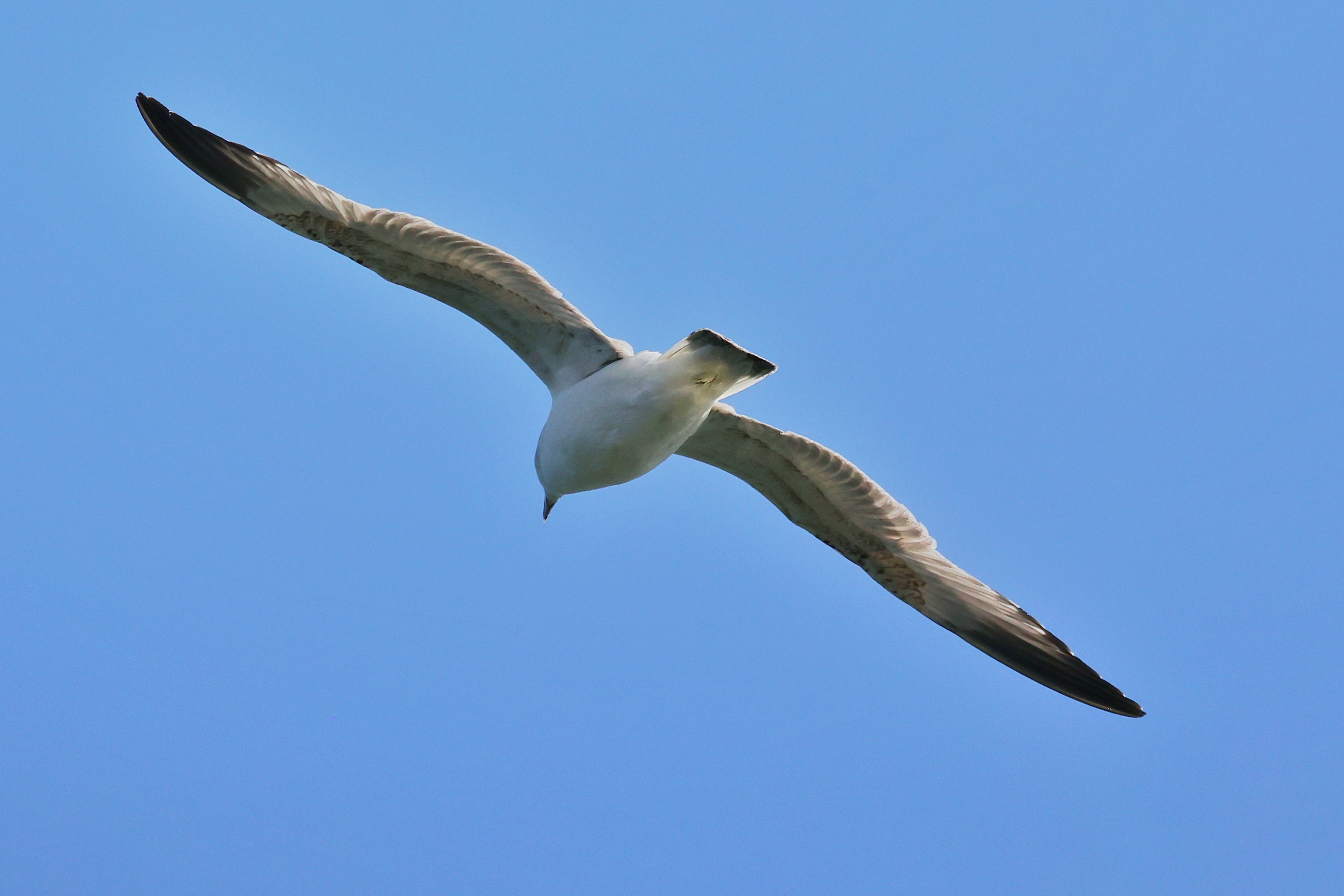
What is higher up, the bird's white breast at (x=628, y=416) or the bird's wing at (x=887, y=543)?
the bird's wing at (x=887, y=543)

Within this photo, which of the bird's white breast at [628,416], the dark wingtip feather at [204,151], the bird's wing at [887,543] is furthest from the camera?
the bird's wing at [887,543]

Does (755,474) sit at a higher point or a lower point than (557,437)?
higher

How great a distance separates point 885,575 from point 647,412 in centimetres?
276

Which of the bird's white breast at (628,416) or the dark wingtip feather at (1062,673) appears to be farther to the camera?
the dark wingtip feather at (1062,673)

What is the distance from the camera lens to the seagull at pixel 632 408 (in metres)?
8.57

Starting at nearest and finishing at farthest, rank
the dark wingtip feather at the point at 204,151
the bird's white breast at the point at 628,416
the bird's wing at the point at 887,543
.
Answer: the dark wingtip feather at the point at 204,151
the bird's white breast at the point at 628,416
the bird's wing at the point at 887,543

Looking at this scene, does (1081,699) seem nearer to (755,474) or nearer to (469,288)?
(755,474)

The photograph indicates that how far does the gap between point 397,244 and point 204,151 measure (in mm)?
1303

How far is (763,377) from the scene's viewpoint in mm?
8898

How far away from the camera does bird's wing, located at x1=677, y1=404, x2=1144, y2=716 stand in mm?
9891

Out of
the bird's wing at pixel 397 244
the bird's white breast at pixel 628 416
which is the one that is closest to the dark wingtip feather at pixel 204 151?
the bird's wing at pixel 397 244

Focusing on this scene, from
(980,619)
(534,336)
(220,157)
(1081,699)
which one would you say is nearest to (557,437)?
(534,336)

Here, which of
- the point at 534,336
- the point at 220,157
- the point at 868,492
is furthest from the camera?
the point at 868,492

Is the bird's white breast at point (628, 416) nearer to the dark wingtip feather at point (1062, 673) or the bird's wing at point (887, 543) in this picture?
the bird's wing at point (887, 543)
